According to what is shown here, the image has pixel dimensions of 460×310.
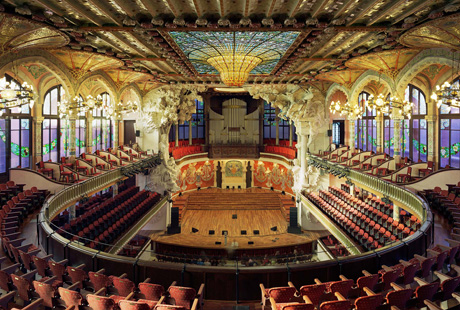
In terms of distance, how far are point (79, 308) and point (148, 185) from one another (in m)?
19.0

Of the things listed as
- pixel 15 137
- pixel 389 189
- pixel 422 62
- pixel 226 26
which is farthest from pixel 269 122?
pixel 226 26

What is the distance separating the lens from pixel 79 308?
5.27 meters

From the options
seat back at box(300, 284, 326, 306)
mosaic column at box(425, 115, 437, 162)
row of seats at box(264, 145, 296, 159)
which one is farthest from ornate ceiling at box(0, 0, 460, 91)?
row of seats at box(264, 145, 296, 159)

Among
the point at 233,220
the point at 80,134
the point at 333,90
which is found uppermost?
the point at 333,90

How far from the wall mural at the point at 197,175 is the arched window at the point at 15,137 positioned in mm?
12623

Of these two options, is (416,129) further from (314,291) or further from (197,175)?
(314,291)

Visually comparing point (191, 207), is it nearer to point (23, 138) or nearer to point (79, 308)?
point (23, 138)

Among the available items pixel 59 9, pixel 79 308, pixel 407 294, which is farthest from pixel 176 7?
pixel 407 294

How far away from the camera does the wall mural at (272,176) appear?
2895 centimetres

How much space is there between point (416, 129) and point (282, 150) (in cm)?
1063

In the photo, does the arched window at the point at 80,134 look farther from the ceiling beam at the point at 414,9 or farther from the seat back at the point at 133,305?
the seat back at the point at 133,305

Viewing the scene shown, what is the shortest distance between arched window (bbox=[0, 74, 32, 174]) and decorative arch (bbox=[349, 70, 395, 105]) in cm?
1768

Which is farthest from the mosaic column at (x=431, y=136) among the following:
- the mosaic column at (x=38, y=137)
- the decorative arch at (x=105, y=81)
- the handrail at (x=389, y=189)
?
the mosaic column at (x=38, y=137)

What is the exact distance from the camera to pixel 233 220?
2345 cm
